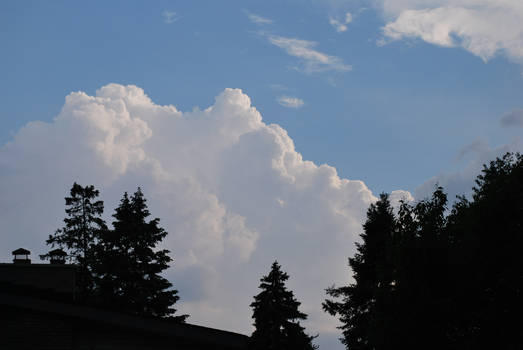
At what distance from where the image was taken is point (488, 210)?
30078 mm

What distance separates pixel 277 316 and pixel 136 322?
463cm

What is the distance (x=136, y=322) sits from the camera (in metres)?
17.6

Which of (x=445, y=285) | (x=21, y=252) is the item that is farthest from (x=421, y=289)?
(x=21, y=252)

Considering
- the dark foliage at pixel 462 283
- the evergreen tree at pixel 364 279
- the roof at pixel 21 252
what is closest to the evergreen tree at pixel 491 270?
the dark foliage at pixel 462 283

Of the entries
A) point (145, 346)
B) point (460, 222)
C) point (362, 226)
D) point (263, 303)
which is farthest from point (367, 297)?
point (145, 346)

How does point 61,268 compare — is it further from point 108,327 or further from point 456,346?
point 456,346

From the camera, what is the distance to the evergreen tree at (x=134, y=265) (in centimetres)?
5309

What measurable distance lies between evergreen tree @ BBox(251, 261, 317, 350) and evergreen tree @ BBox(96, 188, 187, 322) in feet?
110

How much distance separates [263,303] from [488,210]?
47.4ft

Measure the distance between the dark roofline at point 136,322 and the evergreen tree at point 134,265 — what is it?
114 ft

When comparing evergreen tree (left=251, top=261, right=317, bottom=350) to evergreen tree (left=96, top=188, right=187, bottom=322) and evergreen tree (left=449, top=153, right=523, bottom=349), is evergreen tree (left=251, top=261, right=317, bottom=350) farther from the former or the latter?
evergreen tree (left=96, top=188, right=187, bottom=322)

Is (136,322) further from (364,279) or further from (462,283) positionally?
(364,279)

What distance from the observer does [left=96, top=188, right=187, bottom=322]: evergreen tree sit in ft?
174

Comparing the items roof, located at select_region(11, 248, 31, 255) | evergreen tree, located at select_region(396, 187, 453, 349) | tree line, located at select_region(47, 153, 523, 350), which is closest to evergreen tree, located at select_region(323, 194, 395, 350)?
tree line, located at select_region(47, 153, 523, 350)
